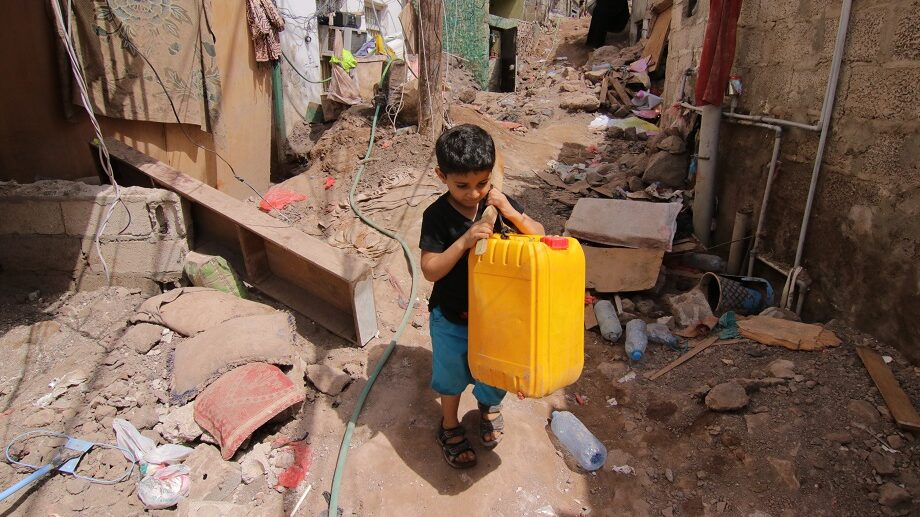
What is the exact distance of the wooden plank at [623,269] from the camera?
440 centimetres

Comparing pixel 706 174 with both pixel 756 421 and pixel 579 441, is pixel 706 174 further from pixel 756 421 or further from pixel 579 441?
pixel 579 441

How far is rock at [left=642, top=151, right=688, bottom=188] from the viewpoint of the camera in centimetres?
605

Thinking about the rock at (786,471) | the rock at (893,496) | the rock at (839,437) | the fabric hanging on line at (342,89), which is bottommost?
the rock at (786,471)

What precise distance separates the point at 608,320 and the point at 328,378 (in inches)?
83.2

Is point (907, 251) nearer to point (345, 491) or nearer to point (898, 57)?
point (898, 57)

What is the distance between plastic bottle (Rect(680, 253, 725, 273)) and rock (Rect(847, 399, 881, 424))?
2.16 meters

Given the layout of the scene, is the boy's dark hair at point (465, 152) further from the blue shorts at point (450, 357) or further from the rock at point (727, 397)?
the rock at point (727, 397)

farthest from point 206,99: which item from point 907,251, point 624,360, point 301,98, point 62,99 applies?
point 907,251

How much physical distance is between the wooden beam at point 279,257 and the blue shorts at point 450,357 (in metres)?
1.04

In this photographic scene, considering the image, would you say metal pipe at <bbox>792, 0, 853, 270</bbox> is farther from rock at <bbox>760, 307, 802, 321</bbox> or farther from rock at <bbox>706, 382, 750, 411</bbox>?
rock at <bbox>706, 382, 750, 411</bbox>

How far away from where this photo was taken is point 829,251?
368cm

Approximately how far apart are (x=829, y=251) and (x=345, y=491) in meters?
3.55

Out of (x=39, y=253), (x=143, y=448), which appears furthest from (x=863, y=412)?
(x=39, y=253)

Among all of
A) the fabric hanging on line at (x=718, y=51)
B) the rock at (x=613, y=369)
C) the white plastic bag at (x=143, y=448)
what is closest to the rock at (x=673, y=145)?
the fabric hanging on line at (x=718, y=51)
